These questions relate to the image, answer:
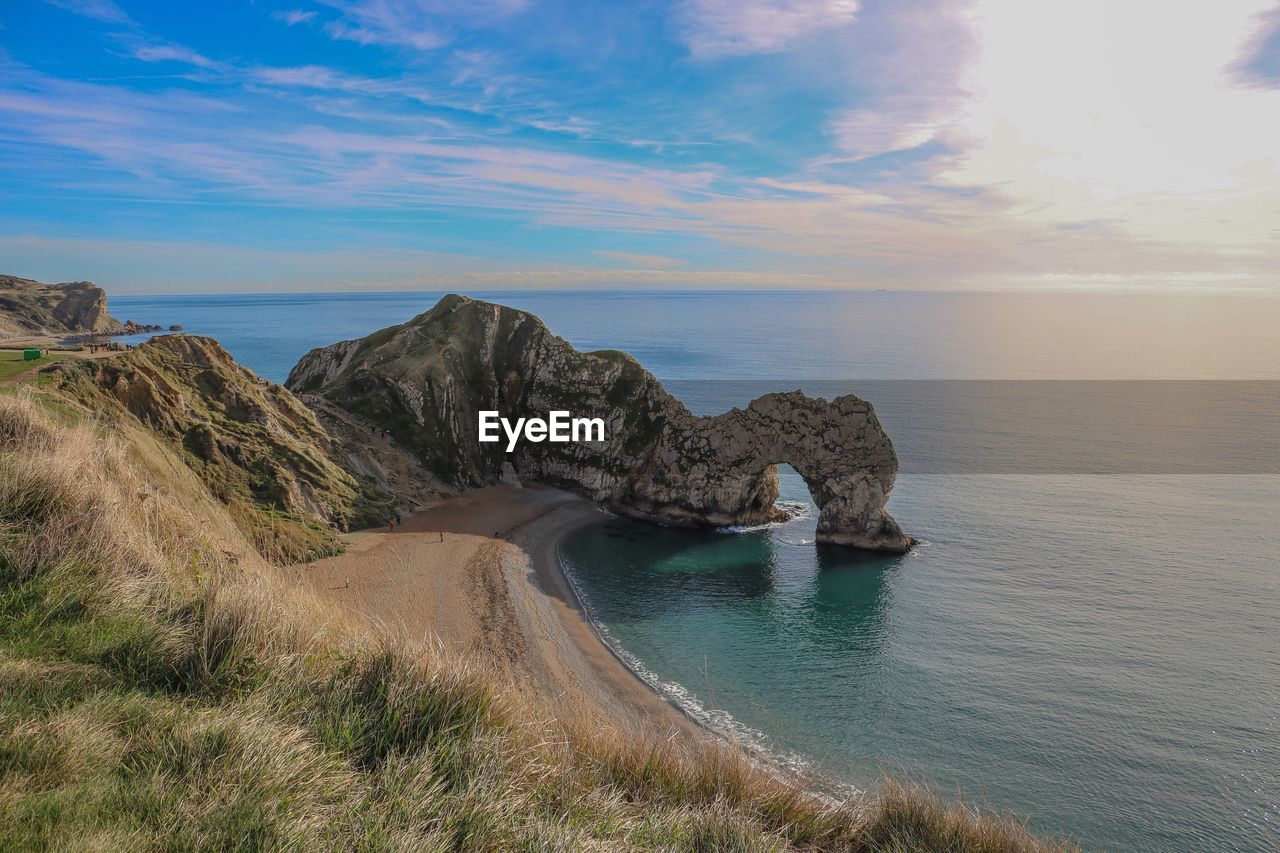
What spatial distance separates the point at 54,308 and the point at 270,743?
664ft

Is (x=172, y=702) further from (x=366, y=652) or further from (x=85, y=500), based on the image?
(x=85, y=500)

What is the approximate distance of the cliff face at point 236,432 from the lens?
122 ft

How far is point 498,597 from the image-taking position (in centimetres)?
3784

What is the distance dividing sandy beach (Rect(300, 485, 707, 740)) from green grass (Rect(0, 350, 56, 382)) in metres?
17.8

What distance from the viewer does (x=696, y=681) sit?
3083 cm

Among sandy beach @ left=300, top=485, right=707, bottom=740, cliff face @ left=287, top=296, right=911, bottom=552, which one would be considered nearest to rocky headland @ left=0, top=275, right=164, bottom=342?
cliff face @ left=287, top=296, right=911, bottom=552

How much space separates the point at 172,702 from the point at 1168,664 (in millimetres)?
40538

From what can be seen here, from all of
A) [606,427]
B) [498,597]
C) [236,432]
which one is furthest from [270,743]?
[606,427]

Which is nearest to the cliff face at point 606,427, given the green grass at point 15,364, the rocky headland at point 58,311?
the green grass at point 15,364

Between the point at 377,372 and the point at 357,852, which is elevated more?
the point at 377,372

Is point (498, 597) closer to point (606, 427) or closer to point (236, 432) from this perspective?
point (236, 432)

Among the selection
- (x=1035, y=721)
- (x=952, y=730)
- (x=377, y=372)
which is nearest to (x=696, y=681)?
(x=952, y=730)

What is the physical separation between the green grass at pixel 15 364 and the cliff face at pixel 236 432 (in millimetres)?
1612

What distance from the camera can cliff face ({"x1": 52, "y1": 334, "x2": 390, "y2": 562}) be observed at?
37125 mm
